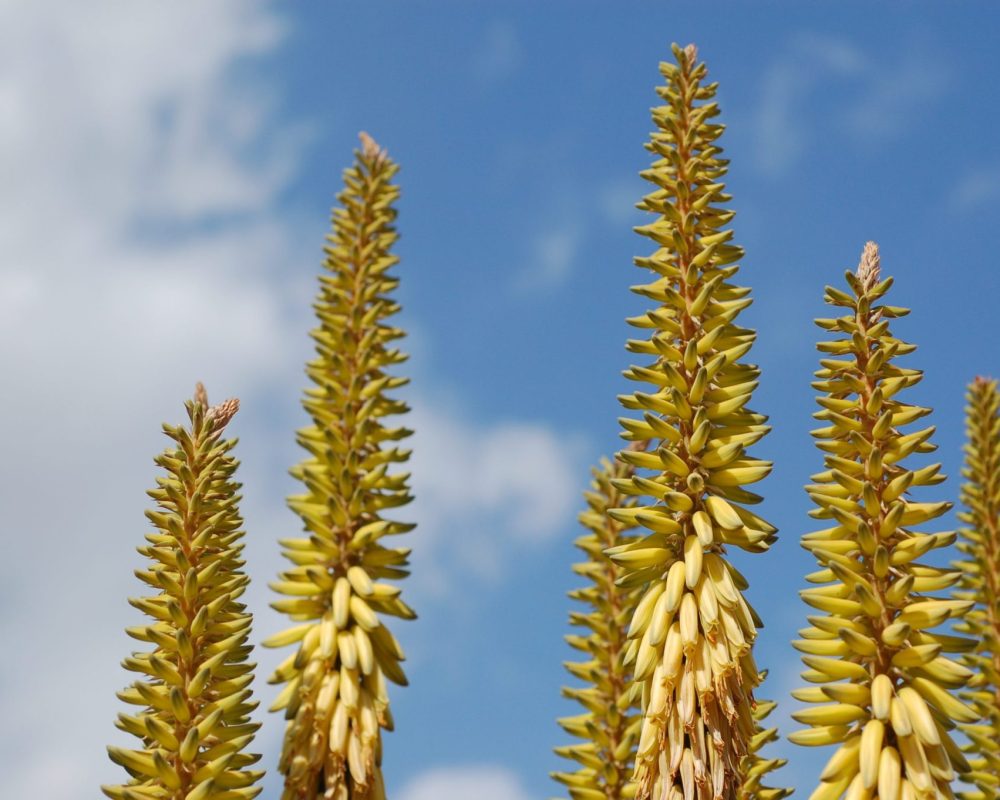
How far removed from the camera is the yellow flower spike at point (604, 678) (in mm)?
A: 11945

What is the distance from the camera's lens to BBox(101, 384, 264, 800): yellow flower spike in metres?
9.24

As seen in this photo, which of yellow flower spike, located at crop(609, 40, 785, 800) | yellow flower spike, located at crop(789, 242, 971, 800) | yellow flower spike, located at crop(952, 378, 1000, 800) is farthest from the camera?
yellow flower spike, located at crop(952, 378, 1000, 800)

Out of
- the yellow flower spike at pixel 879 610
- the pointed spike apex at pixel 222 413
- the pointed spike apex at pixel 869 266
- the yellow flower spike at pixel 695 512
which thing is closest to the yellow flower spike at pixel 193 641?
the pointed spike apex at pixel 222 413

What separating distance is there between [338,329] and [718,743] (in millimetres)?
4794

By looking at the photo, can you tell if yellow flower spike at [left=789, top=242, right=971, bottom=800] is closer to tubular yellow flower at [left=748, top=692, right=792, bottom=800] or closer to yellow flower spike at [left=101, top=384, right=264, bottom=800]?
tubular yellow flower at [left=748, top=692, right=792, bottom=800]

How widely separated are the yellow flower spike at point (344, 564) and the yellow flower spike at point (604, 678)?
228 cm

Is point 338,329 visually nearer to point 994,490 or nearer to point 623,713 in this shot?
point 623,713

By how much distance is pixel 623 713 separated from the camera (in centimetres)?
A: 1217

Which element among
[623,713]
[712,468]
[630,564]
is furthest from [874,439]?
[623,713]

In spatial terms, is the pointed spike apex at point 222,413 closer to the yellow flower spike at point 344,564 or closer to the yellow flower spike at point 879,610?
the yellow flower spike at point 344,564

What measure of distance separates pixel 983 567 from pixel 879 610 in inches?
190

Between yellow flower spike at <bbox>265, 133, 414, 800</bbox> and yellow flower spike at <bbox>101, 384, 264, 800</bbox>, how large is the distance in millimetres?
702

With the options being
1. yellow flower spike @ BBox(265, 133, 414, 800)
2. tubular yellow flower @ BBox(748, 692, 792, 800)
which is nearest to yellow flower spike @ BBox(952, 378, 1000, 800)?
tubular yellow flower @ BBox(748, 692, 792, 800)

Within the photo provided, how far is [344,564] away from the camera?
10664 mm
